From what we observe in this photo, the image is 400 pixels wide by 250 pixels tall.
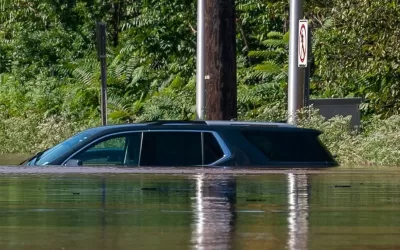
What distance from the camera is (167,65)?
90.6ft

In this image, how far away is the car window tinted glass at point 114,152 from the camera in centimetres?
1137

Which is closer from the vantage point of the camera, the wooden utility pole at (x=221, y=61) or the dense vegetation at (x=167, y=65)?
the wooden utility pole at (x=221, y=61)

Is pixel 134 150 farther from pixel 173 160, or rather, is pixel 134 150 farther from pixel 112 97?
pixel 112 97

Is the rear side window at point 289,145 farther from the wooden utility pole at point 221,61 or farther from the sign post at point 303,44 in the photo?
the wooden utility pole at point 221,61

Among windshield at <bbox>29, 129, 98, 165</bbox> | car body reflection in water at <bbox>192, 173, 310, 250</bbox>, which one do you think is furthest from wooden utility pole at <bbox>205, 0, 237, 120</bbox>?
car body reflection in water at <bbox>192, 173, 310, 250</bbox>

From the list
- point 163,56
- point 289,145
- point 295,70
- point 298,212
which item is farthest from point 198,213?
point 163,56

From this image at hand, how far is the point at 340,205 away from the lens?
19.3ft

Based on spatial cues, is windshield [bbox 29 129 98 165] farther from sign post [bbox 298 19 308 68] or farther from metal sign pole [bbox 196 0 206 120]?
metal sign pole [bbox 196 0 206 120]

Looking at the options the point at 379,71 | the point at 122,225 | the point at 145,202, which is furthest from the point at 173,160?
the point at 379,71

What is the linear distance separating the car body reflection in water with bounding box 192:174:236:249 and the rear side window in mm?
3456

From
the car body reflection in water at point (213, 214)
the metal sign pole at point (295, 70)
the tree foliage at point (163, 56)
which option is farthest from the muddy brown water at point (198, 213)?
the tree foliage at point (163, 56)

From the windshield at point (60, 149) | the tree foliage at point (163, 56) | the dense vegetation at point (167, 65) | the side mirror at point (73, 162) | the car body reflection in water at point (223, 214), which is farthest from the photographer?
the tree foliage at point (163, 56)

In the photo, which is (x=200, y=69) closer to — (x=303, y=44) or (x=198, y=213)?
(x=303, y=44)

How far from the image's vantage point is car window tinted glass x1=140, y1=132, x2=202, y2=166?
11.4 meters
